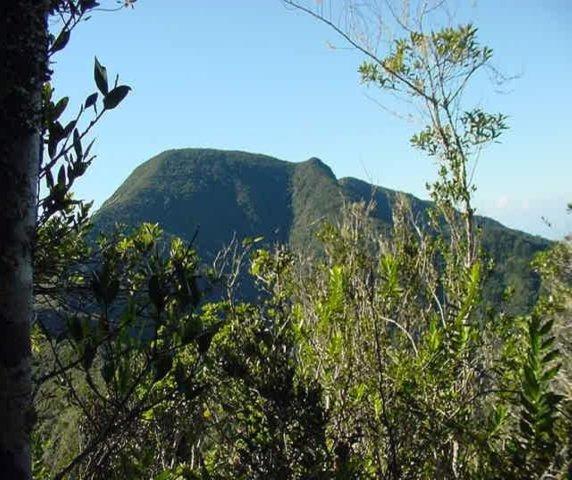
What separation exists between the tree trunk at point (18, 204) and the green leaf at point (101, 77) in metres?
0.30

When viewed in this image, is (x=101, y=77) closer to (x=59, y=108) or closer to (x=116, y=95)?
(x=116, y=95)

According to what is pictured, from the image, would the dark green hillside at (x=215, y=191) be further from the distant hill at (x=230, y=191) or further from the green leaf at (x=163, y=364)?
the green leaf at (x=163, y=364)

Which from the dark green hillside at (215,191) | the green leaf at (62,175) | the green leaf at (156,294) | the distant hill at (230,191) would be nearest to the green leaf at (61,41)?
the green leaf at (62,175)

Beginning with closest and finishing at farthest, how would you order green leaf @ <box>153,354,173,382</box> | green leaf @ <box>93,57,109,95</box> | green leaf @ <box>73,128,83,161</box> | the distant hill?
green leaf @ <box>153,354,173,382</box>
green leaf @ <box>93,57,109,95</box>
green leaf @ <box>73,128,83,161</box>
the distant hill

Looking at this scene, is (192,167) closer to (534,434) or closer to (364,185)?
(364,185)

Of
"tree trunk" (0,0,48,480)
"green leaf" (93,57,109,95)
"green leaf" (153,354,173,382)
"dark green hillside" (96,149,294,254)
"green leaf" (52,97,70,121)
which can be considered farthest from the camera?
"dark green hillside" (96,149,294,254)

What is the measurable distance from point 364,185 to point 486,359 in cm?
16897

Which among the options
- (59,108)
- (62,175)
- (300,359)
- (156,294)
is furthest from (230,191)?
(156,294)

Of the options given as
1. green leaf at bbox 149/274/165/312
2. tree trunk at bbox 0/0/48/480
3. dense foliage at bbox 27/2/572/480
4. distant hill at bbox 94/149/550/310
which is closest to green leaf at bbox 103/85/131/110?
dense foliage at bbox 27/2/572/480

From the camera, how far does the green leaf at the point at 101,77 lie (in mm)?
2000

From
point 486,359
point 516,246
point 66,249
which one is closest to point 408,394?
point 486,359

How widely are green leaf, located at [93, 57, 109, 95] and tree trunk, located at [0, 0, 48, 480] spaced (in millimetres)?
303

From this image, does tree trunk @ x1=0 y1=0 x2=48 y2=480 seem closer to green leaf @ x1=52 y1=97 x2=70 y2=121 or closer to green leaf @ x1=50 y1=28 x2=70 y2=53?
green leaf @ x1=50 y1=28 x2=70 y2=53

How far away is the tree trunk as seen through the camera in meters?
1.42
